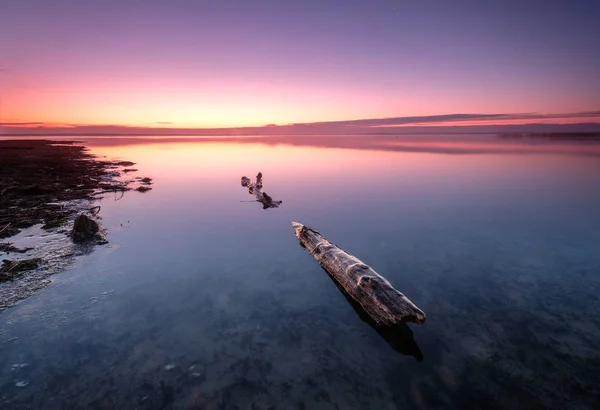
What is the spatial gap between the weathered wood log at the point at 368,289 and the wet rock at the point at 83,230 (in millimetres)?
10713

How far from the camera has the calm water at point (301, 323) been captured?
6203mm

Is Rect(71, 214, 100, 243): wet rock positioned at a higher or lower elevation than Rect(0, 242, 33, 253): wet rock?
higher

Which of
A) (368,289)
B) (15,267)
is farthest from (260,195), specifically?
(368,289)

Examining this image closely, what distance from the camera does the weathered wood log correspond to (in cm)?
742

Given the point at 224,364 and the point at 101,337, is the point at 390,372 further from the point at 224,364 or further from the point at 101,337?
the point at 101,337

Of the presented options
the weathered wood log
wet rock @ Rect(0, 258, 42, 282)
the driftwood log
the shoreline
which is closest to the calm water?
the weathered wood log

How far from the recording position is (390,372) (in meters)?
6.71

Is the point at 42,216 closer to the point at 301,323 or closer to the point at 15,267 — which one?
the point at 15,267

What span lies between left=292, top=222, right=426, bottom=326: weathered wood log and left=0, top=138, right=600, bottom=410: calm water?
540 mm

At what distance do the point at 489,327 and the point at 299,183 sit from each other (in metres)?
24.2

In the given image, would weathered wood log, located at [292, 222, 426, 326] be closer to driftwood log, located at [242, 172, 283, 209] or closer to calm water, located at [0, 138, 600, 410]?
calm water, located at [0, 138, 600, 410]

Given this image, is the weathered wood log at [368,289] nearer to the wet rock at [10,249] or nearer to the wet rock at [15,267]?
the wet rock at [15,267]

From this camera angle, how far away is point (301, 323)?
28.0 feet

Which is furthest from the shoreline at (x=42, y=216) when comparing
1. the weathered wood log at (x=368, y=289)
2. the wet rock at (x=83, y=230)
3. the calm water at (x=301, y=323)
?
the weathered wood log at (x=368, y=289)
